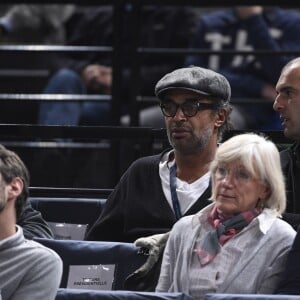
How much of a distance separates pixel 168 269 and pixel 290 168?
102cm

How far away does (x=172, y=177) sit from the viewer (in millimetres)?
5898

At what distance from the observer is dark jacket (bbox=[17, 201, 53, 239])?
18.9 feet

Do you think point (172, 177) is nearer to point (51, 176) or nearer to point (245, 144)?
point (245, 144)

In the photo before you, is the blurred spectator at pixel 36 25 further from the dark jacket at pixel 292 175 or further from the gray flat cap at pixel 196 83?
the dark jacket at pixel 292 175

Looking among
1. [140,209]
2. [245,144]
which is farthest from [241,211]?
[140,209]

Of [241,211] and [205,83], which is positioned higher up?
[205,83]

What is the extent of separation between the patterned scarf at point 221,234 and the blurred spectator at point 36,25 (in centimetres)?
526

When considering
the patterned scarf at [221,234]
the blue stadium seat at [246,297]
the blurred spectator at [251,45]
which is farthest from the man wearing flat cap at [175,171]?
the blurred spectator at [251,45]

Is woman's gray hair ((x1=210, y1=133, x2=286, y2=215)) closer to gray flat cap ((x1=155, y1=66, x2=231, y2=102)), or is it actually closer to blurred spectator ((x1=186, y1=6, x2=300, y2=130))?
gray flat cap ((x1=155, y1=66, x2=231, y2=102))

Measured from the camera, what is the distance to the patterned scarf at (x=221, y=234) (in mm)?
5004

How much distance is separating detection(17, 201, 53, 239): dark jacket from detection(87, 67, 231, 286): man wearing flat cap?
0.23m

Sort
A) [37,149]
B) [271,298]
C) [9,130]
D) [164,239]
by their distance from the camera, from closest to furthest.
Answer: [271,298] → [164,239] → [9,130] → [37,149]

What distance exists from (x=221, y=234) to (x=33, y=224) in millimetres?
1118

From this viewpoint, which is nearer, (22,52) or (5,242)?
(5,242)
